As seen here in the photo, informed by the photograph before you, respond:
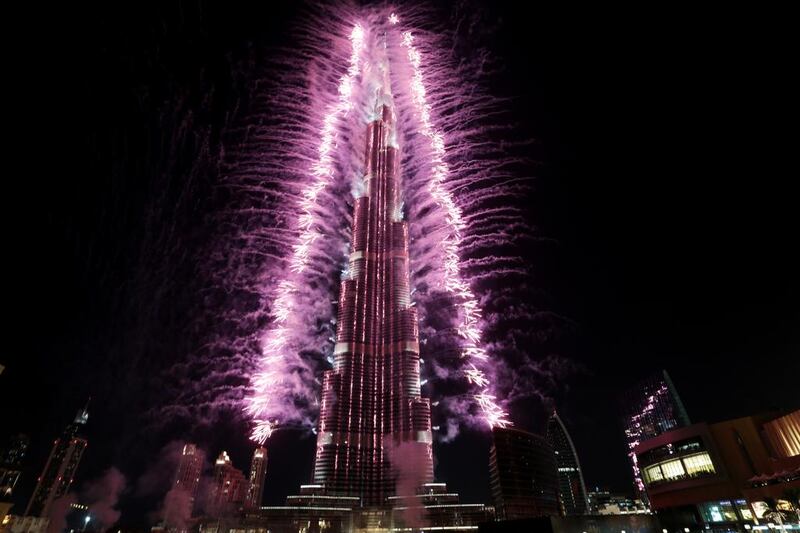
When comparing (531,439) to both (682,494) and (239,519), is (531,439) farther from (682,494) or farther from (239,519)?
(239,519)

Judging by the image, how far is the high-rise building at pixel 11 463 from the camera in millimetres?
107575

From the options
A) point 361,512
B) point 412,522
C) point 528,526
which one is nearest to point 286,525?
point 361,512

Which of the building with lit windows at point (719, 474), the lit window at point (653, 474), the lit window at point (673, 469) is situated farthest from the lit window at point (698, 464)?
the lit window at point (653, 474)

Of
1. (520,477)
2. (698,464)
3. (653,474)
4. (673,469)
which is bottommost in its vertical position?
(698,464)

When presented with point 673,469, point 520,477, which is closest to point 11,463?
point 520,477

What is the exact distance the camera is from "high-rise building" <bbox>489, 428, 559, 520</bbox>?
561 feet

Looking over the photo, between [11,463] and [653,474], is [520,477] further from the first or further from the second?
[11,463]

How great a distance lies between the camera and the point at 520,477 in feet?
586

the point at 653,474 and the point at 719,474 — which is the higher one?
the point at 653,474

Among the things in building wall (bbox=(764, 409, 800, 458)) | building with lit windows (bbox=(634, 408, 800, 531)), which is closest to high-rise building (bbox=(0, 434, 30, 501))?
building with lit windows (bbox=(634, 408, 800, 531))

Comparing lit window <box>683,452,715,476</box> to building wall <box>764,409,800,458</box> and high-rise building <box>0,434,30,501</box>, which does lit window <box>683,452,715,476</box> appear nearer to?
building wall <box>764,409,800,458</box>

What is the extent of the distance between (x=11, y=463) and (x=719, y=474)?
620 feet

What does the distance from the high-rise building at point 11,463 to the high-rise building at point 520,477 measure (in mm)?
150322

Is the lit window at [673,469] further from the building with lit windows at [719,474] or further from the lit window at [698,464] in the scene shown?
the lit window at [698,464]
